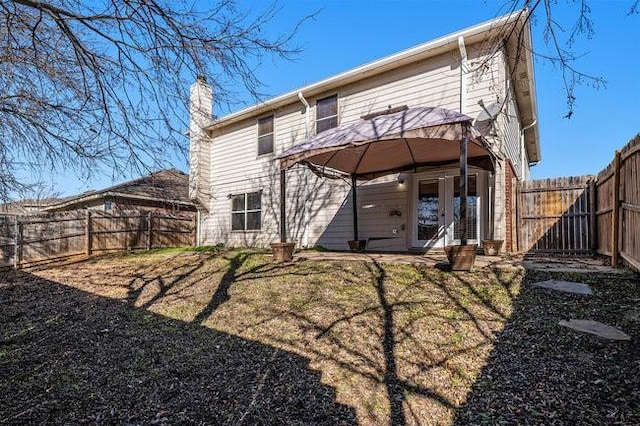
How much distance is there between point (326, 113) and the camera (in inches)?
409

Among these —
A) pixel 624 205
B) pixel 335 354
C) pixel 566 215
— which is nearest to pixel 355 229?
pixel 566 215

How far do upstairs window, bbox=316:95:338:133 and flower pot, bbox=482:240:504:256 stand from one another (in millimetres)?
5075

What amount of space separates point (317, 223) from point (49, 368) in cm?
729

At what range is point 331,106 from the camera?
10.3m

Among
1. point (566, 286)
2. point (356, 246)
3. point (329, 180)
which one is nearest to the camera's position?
point (566, 286)

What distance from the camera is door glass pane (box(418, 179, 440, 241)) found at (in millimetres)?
8477

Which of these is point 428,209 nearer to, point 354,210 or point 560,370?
point 354,210

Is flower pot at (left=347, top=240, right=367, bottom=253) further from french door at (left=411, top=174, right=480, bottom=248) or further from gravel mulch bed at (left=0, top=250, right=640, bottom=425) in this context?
gravel mulch bed at (left=0, top=250, right=640, bottom=425)

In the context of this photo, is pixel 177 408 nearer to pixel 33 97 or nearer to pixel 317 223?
pixel 33 97

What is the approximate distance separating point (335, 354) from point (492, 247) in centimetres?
483

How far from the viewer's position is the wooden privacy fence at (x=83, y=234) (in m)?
10.1

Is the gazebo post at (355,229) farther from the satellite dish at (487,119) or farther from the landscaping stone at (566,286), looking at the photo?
the landscaping stone at (566,286)

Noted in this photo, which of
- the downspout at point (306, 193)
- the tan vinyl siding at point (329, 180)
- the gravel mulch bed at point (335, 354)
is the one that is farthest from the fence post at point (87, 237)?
the downspout at point (306, 193)

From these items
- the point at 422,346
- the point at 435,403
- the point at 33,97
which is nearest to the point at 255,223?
the point at 33,97
